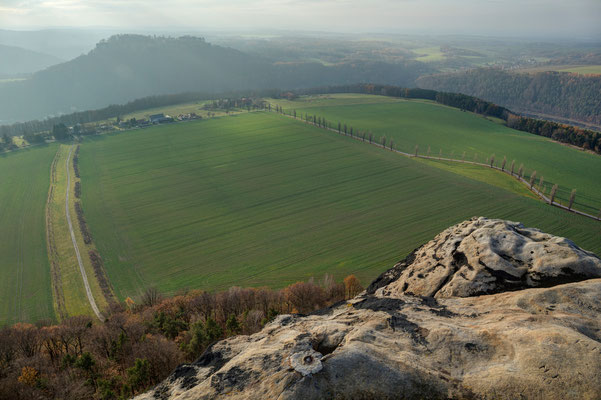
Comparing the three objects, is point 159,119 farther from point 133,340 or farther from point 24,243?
point 133,340

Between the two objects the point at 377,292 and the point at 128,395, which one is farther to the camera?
the point at 377,292

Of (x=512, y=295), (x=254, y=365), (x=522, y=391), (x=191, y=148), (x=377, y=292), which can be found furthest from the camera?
(x=191, y=148)

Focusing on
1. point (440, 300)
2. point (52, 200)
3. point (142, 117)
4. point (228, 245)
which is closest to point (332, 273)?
point (228, 245)

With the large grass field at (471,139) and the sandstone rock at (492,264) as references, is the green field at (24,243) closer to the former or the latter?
the sandstone rock at (492,264)

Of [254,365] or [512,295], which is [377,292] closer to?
[512,295]

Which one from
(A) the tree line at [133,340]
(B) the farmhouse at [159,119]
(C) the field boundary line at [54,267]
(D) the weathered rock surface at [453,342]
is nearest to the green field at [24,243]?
(C) the field boundary line at [54,267]

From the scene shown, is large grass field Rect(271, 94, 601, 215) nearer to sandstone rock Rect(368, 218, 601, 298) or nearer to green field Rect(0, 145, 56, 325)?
sandstone rock Rect(368, 218, 601, 298)

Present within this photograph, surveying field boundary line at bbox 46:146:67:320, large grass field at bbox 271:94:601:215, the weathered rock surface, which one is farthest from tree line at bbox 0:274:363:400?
large grass field at bbox 271:94:601:215
